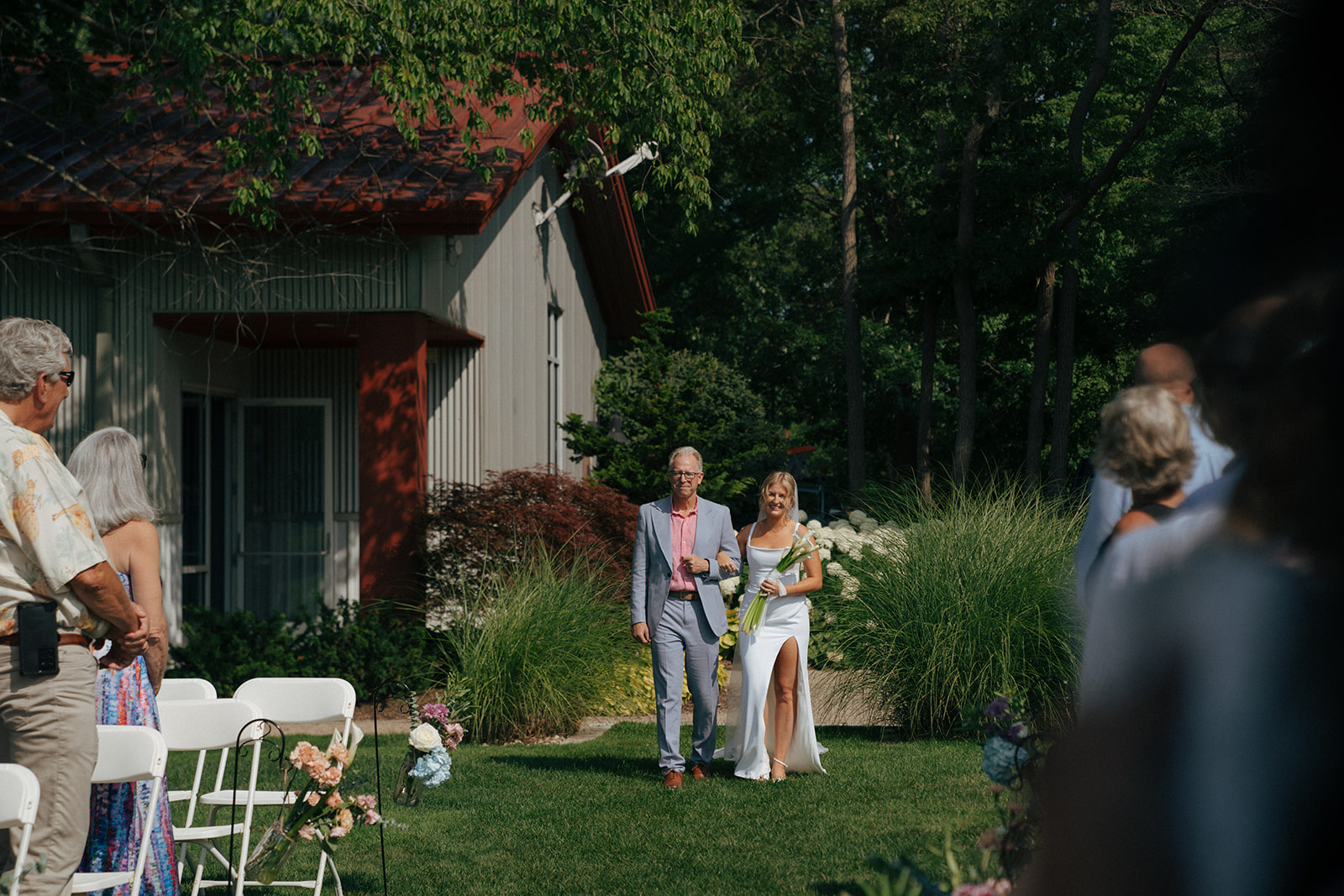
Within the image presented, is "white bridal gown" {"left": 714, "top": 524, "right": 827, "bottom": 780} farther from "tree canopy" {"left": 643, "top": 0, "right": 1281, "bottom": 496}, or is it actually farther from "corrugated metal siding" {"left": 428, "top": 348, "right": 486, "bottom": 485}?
"tree canopy" {"left": 643, "top": 0, "right": 1281, "bottom": 496}

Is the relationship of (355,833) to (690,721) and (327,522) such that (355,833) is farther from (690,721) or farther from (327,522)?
(327,522)

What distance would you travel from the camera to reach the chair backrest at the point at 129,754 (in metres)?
3.88

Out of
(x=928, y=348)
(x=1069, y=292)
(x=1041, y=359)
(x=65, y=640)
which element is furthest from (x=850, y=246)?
(x=65, y=640)

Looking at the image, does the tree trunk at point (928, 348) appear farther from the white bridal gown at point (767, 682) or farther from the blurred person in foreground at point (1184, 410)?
the blurred person in foreground at point (1184, 410)

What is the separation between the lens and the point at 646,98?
34.6 ft

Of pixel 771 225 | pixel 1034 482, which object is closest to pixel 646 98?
pixel 1034 482

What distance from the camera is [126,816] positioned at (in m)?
4.50

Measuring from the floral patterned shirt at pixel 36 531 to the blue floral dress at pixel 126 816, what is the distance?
74 cm

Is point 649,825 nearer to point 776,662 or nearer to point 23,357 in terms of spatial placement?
point 776,662

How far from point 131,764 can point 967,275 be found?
62.8 ft

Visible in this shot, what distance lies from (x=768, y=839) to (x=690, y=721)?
12.9ft

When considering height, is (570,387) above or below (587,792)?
above

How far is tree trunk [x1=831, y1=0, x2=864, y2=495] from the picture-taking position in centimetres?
2253

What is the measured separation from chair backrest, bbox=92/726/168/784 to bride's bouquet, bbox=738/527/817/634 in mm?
4777
